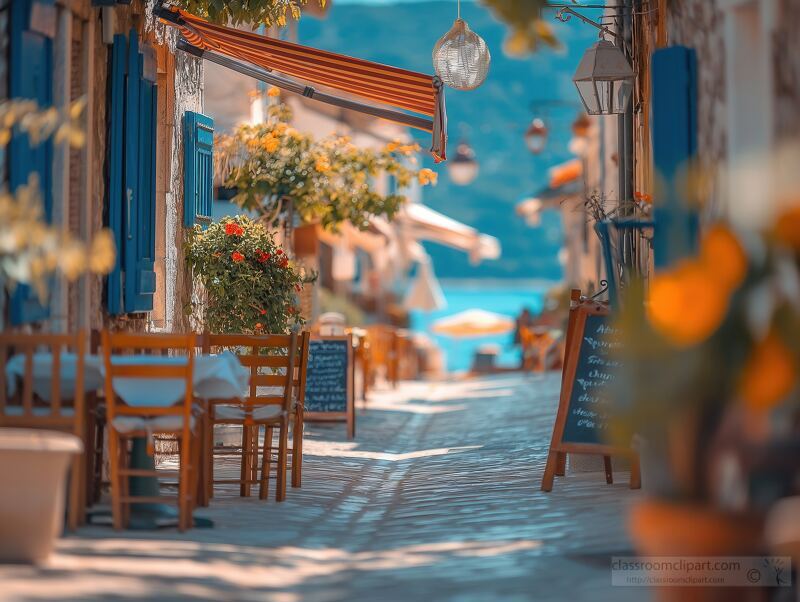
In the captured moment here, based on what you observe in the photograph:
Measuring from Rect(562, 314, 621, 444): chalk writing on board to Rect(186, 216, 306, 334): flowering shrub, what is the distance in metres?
3.88

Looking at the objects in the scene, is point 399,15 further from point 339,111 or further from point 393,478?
point 393,478

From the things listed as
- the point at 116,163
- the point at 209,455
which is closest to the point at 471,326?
the point at 116,163

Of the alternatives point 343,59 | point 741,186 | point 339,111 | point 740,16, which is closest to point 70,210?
point 343,59

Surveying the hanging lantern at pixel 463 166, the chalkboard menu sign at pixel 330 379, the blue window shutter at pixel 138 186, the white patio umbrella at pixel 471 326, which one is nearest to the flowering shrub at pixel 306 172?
the chalkboard menu sign at pixel 330 379

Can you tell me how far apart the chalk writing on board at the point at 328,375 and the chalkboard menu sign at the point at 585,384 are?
4.71 metres

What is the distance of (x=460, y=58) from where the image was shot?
11.2 m

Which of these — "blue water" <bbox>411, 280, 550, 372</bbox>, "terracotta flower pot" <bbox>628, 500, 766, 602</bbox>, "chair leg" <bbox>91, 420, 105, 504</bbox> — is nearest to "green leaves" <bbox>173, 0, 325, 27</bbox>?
"chair leg" <bbox>91, 420, 105, 504</bbox>

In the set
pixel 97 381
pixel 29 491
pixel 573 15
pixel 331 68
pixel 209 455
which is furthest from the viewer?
pixel 573 15

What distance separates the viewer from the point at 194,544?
6.60 m

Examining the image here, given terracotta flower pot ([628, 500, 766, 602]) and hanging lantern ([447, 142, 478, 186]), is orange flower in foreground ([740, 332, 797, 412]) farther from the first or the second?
hanging lantern ([447, 142, 478, 186])

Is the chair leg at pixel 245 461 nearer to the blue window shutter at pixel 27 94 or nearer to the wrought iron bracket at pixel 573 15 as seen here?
the blue window shutter at pixel 27 94

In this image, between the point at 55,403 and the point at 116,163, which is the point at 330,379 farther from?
the point at 55,403

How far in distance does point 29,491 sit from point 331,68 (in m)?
5.15

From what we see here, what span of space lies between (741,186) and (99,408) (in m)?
4.00
